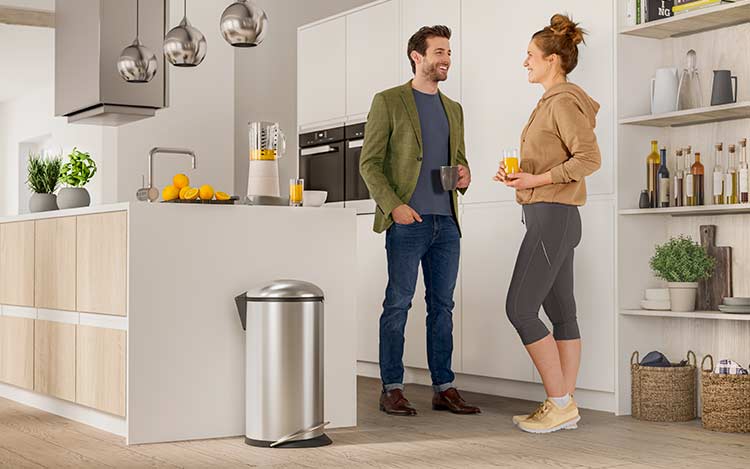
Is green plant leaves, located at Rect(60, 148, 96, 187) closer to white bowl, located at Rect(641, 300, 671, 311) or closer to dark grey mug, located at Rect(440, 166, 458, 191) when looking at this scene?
dark grey mug, located at Rect(440, 166, 458, 191)

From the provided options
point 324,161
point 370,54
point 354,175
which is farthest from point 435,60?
point 324,161

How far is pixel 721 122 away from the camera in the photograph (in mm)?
4770

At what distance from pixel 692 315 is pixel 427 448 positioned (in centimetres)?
140

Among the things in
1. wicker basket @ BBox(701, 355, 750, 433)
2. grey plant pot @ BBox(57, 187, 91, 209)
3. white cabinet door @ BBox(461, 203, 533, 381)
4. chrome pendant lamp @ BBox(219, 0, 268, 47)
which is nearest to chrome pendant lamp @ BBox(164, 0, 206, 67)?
chrome pendant lamp @ BBox(219, 0, 268, 47)

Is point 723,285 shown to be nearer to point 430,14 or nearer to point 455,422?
point 455,422

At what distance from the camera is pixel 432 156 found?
190 inches

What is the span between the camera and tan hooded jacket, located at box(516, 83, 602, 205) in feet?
14.0

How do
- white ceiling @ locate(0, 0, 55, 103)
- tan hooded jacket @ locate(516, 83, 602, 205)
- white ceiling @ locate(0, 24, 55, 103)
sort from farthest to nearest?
white ceiling @ locate(0, 24, 55, 103) < white ceiling @ locate(0, 0, 55, 103) < tan hooded jacket @ locate(516, 83, 602, 205)

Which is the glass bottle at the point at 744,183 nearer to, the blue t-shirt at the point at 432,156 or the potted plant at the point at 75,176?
the blue t-shirt at the point at 432,156

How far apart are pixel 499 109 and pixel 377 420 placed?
1790 millimetres

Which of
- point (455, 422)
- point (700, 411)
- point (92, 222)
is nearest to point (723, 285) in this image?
point (700, 411)

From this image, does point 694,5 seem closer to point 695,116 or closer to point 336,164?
point 695,116

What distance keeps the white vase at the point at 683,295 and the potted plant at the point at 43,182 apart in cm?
305

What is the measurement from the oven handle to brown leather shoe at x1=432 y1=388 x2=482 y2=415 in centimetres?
225
